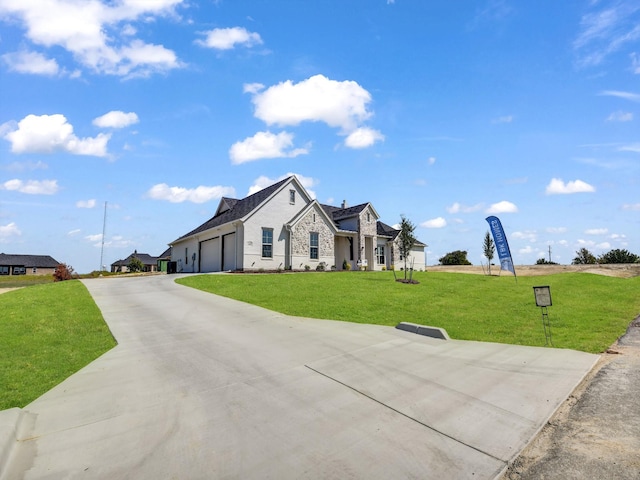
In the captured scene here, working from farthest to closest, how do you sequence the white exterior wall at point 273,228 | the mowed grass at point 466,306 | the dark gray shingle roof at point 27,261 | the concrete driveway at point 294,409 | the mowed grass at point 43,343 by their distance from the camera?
the dark gray shingle roof at point 27,261
the white exterior wall at point 273,228
the mowed grass at point 466,306
the mowed grass at point 43,343
the concrete driveway at point 294,409

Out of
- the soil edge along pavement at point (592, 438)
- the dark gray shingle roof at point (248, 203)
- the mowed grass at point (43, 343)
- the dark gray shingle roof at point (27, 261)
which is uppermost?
the dark gray shingle roof at point (248, 203)

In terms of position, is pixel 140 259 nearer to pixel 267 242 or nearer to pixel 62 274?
pixel 62 274

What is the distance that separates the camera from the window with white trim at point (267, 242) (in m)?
26.8

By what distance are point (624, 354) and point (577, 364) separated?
1615 mm

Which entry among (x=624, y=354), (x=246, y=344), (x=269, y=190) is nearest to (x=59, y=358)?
(x=246, y=344)

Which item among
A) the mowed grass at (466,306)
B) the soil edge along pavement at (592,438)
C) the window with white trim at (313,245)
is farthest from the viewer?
the window with white trim at (313,245)

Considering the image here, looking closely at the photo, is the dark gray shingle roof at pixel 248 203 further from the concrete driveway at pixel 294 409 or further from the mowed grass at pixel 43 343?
the concrete driveway at pixel 294 409

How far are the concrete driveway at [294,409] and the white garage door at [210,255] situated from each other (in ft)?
71.9

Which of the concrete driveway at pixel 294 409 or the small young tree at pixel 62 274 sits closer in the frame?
the concrete driveway at pixel 294 409

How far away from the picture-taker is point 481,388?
17.9 ft

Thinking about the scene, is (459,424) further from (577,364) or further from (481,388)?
(577,364)

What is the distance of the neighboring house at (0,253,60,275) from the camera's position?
72.2m

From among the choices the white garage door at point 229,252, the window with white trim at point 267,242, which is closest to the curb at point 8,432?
the white garage door at point 229,252

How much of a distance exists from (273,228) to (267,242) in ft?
3.99
